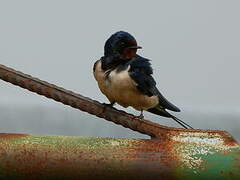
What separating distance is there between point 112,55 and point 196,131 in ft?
3.43

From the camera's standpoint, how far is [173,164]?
35 cm

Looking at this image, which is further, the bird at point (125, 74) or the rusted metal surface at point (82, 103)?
the bird at point (125, 74)

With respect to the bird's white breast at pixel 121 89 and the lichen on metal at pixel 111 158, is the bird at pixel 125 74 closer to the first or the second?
the bird's white breast at pixel 121 89

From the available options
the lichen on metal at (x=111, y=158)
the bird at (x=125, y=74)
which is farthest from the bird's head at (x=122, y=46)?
the lichen on metal at (x=111, y=158)

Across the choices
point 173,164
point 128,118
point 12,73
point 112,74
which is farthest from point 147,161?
point 112,74

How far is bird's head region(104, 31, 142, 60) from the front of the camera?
4.77ft

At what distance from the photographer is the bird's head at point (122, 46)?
145cm

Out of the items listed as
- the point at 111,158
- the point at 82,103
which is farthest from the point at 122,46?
the point at 111,158

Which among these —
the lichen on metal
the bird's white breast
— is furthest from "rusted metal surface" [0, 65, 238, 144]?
the bird's white breast

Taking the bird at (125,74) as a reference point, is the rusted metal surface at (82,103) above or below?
below

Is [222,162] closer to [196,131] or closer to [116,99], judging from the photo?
[196,131]

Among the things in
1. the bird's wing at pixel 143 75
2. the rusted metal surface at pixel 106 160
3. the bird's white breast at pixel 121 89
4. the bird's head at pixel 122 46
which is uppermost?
the bird's head at pixel 122 46

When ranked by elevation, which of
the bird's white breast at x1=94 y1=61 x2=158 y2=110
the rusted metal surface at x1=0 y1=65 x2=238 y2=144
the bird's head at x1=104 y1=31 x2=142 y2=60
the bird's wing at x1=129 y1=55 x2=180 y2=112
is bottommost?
the rusted metal surface at x1=0 y1=65 x2=238 y2=144

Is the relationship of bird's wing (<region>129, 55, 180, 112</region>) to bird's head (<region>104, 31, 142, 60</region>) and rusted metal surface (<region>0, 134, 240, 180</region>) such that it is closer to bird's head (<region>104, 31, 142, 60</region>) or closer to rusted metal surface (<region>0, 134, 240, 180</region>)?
bird's head (<region>104, 31, 142, 60</region>)
